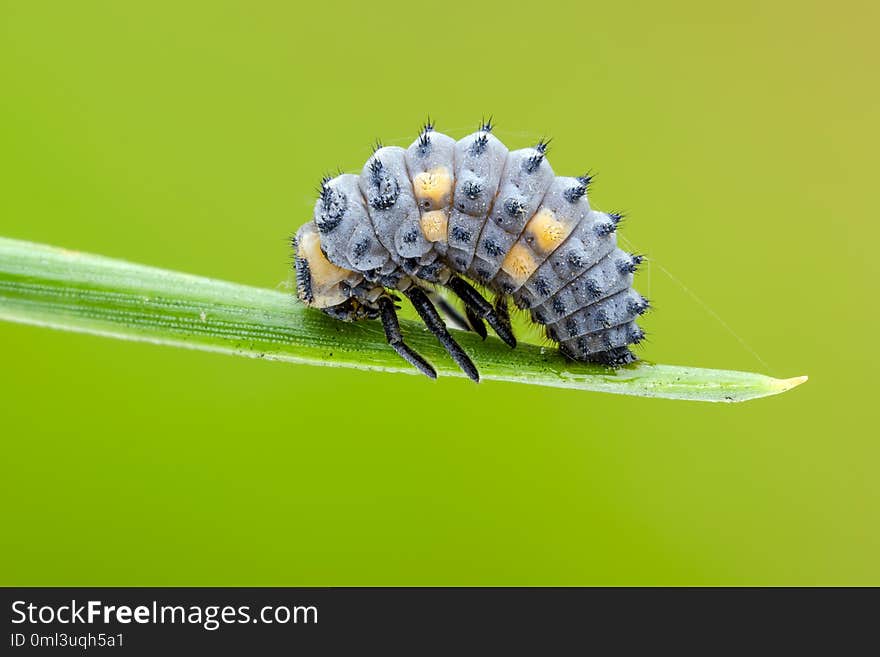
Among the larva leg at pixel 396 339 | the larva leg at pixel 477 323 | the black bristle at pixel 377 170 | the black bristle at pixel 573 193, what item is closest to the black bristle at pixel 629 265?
the black bristle at pixel 573 193

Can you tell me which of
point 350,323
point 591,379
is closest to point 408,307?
point 350,323

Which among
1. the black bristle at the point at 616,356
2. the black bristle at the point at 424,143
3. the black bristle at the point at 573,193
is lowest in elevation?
the black bristle at the point at 616,356

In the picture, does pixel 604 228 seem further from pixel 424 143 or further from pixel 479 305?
pixel 424 143

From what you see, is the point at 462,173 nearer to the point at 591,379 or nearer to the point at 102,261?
the point at 591,379

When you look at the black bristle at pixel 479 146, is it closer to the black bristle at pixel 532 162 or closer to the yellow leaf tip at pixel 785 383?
the black bristle at pixel 532 162

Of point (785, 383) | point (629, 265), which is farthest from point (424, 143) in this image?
point (785, 383)

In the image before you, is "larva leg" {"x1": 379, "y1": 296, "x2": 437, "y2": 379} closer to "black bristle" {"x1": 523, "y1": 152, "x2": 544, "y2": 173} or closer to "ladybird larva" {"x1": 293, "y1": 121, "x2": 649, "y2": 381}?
"ladybird larva" {"x1": 293, "y1": 121, "x2": 649, "y2": 381}

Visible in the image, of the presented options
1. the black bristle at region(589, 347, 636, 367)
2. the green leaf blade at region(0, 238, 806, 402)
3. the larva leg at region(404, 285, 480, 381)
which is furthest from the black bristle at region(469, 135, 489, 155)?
the black bristle at region(589, 347, 636, 367)
